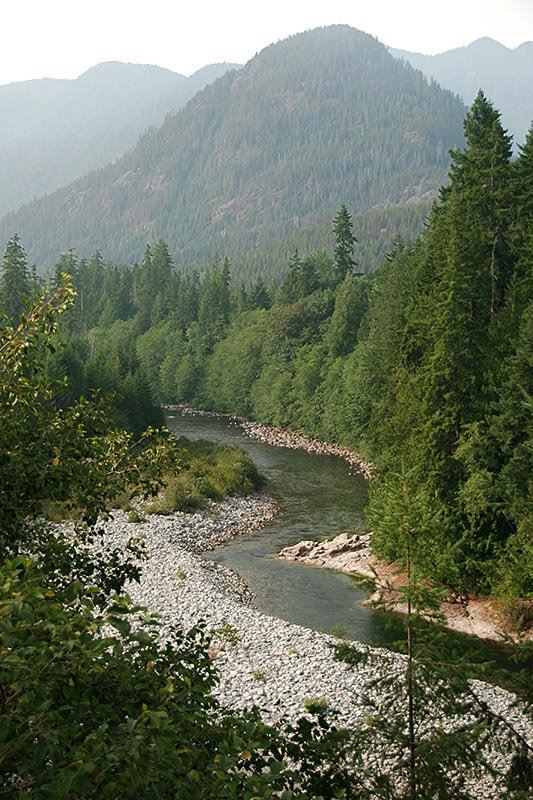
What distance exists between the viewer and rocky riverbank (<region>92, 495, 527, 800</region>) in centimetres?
2020

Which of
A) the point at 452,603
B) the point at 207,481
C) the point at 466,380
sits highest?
the point at 466,380

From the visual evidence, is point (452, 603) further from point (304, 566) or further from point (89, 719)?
point (89, 719)

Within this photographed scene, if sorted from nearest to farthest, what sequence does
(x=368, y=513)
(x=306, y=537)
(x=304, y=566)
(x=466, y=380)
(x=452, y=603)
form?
(x=368, y=513) → (x=466, y=380) → (x=452, y=603) → (x=304, y=566) → (x=306, y=537)

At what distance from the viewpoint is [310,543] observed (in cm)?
3559

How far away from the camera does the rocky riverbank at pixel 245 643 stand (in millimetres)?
20203

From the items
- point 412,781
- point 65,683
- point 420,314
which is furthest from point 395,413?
point 65,683

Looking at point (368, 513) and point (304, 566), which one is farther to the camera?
point (304, 566)

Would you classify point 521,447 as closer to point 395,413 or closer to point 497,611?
point 497,611

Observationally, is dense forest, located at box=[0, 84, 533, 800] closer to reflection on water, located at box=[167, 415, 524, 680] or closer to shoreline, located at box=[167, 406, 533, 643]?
shoreline, located at box=[167, 406, 533, 643]

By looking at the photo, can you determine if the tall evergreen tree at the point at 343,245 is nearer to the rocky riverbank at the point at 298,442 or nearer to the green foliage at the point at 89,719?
the rocky riverbank at the point at 298,442

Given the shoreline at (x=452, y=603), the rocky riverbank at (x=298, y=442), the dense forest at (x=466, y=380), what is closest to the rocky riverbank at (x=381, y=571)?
the shoreline at (x=452, y=603)

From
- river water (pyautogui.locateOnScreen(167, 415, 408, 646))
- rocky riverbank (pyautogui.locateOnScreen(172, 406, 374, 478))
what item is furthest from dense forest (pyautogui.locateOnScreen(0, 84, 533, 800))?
river water (pyautogui.locateOnScreen(167, 415, 408, 646))

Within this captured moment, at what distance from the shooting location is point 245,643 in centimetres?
2436

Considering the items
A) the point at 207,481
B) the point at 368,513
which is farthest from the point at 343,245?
the point at 368,513
